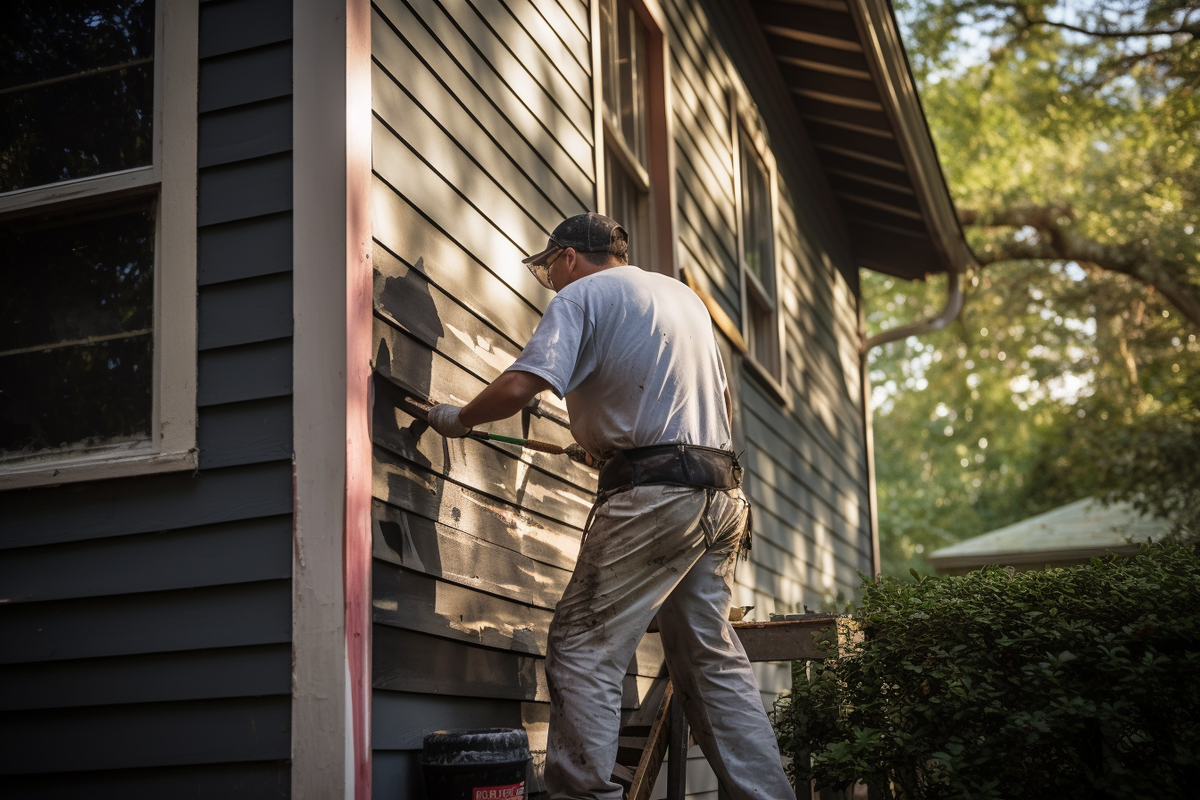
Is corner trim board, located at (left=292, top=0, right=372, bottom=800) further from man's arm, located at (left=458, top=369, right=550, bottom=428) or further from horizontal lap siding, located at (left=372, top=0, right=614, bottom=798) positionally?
man's arm, located at (left=458, top=369, right=550, bottom=428)

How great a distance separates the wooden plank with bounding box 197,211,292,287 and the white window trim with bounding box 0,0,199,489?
45 mm

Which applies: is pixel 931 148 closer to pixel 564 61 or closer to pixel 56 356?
pixel 564 61

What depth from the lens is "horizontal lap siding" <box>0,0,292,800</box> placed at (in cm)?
261

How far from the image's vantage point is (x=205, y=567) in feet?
8.85

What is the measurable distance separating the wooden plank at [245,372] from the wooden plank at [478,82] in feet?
3.13

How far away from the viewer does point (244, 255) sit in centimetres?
282

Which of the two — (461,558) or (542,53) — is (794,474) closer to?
(542,53)

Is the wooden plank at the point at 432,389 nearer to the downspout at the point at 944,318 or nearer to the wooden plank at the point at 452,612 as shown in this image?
the wooden plank at the point at 452,612

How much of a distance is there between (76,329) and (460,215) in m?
1.15

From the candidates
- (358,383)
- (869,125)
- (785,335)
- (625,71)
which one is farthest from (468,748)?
(869,125)

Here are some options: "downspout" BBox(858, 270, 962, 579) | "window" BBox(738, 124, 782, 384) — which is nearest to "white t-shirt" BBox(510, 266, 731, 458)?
"window" BBox(738, 124, 782, 384)

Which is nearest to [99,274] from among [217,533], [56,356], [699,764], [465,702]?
[56,356]

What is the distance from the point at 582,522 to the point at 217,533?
173 cm

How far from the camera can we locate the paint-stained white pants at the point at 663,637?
110 inches
